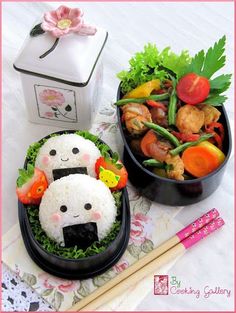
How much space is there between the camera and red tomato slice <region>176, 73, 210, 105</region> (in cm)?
117

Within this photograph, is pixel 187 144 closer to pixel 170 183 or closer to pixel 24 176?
pixel 170 183

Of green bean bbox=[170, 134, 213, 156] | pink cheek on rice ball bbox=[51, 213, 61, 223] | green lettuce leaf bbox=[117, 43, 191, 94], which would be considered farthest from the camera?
green lettuce leaf bbox=[117, 43, 191, 94]

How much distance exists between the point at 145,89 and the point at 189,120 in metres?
0.13

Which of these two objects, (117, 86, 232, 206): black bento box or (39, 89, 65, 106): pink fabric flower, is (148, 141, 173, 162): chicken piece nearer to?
(117, 86, 232, 206): black bento box

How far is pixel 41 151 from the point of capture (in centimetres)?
114

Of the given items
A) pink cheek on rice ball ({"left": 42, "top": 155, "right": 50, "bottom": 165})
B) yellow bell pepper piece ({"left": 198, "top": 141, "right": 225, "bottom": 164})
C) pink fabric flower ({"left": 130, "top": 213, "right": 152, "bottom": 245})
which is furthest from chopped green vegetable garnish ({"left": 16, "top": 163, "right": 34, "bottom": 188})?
yellow bell pepper piece ({"left": 198, "top": 141, "right": 225, "bottom": 164})

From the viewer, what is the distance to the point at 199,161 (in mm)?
1121

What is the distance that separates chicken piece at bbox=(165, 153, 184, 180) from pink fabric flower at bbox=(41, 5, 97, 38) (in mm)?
343

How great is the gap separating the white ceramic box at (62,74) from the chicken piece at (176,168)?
0.25 m

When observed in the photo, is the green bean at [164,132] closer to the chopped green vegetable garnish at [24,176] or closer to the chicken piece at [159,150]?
the chicken piece at [159,150]

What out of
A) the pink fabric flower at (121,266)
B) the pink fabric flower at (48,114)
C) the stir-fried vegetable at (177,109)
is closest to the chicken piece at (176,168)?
the stir-fried vegetable at (177,109)

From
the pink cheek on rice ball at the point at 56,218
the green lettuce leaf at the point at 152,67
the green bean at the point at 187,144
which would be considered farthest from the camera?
the green lettuce leaf at the point at 152,67

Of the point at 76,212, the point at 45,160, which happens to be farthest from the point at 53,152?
the point at 76,212

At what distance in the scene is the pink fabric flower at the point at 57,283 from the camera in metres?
1.07
